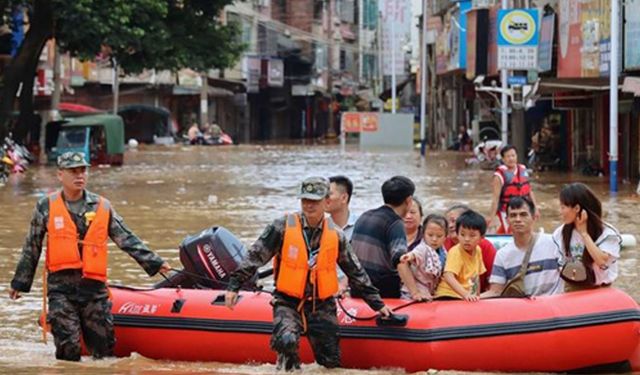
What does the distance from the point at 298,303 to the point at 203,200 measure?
17957 mm

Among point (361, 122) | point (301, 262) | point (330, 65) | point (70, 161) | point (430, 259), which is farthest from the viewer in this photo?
point (330, 65)

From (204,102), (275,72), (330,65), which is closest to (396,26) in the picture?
(204,102)

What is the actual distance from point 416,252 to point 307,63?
289 feet

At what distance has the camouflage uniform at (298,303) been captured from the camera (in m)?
9.11

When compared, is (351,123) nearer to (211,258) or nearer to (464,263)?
(211,258)

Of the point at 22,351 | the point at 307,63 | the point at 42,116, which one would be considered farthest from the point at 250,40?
the point at 22,351

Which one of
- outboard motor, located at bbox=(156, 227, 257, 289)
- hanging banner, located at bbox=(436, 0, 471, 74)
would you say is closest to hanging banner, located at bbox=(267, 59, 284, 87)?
hanging banner, located at bbox=(436, 0, 471, 74)

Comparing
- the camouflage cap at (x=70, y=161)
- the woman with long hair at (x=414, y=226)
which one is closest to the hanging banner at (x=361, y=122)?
the woman with long hair at (x=414, y=226)

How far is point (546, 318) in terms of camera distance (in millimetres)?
9453

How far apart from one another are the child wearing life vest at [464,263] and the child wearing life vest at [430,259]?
0.07 m

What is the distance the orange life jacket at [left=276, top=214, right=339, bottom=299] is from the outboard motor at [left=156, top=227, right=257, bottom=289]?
169cm

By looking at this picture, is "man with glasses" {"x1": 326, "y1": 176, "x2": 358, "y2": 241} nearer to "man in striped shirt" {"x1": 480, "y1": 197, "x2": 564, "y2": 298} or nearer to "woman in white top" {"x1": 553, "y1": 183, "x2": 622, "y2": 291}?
"man in striped shirt" {"x1": 480, "y1": 197, "x2": 564, "y2": 298}

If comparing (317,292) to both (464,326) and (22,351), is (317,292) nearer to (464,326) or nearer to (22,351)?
(464,326)

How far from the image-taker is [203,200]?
27.0 m
